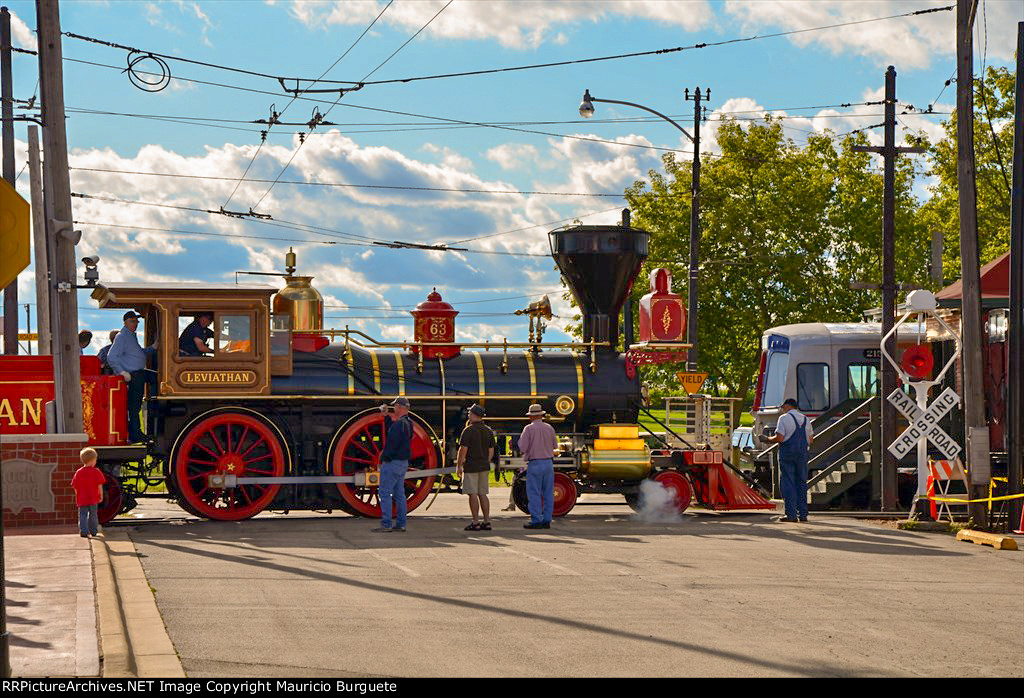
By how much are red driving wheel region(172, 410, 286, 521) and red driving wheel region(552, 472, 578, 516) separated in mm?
3692

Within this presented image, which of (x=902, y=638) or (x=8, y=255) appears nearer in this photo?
(x=8, y=255)

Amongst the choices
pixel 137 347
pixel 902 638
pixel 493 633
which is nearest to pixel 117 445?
pixel 137 347

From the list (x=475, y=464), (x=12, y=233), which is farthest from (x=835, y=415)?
(x=12, y=233)

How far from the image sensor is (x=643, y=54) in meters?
24.0

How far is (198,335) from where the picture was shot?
60.0 ft

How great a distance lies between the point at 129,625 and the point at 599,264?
11.2 meters

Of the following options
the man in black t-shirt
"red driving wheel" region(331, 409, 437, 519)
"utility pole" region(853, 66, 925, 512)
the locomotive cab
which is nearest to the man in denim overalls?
"utility pole" region(853, 66, 925, 512)

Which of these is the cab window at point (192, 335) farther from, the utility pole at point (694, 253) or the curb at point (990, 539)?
the utility pole at point (694, 253)

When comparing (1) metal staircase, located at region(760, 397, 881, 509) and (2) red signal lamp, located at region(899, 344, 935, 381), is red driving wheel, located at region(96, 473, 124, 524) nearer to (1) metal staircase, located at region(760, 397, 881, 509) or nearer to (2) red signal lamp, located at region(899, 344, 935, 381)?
(2) red signal lamp, located at region(899, 344, 935, 381)

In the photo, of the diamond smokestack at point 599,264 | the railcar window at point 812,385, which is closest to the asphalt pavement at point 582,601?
the diamond smokestack at point 599,264

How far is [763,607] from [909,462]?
561 inches

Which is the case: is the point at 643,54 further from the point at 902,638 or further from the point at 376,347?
the point at 902,638

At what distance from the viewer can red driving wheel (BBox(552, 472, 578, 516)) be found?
19156mm

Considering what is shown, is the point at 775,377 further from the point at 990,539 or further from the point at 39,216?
the point at 39,216
